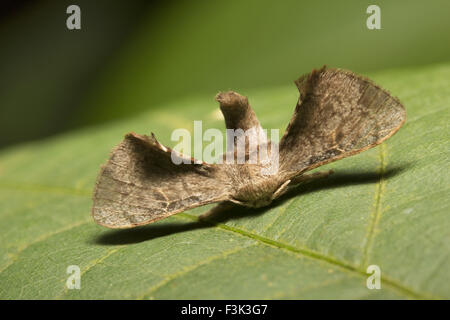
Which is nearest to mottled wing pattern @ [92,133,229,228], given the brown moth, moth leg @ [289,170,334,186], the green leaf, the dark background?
the brown moth

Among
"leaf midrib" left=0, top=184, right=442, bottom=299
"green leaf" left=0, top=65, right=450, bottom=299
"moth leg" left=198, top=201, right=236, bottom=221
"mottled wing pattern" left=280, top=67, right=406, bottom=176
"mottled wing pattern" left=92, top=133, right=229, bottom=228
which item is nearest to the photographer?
"leaf midrib" left=0, top=184, right=442, bottom=299

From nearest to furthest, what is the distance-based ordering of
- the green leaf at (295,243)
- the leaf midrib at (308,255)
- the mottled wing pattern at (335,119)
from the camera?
the leaf midrib at (308,255) < the green leaf at (295,243) < the mottled wing pattern at (335,119)

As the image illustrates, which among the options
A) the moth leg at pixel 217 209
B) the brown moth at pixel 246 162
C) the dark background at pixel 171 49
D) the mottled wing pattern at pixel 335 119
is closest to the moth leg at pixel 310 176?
the brown moth at pixel 246 162

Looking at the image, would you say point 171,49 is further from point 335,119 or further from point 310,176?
point 335,119

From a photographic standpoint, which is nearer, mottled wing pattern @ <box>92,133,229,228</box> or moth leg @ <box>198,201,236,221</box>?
mottled wing pattern @ <box>92,133,229,228</box>

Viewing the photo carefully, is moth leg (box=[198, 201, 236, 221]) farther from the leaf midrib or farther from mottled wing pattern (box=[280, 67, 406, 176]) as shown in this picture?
mottled wing pattern (box=[280, 67, 406, 176])

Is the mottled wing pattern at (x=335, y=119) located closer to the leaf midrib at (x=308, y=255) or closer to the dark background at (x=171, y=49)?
the leaf midrib at (x=308, y=255)

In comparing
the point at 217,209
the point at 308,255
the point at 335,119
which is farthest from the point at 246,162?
the point at 308,255

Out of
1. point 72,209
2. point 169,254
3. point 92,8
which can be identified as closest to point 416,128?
point 169,254
